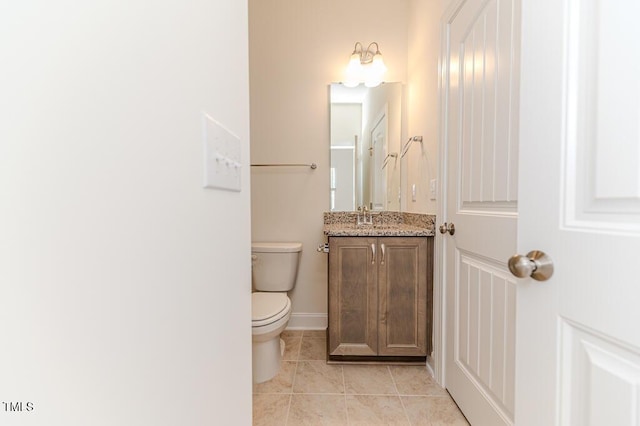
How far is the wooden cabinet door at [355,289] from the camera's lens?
67.7 inches

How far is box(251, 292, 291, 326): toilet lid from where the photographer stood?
5.02 feet

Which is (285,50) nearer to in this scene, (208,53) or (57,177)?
(208,53)

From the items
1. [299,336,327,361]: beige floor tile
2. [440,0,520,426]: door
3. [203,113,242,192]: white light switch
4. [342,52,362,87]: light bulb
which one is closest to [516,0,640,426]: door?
[440,0,520,426]: door

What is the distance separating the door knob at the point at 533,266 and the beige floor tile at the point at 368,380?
1.23 meters

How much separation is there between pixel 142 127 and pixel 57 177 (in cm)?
14

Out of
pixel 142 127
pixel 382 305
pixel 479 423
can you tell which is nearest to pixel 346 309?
pixel 382 305

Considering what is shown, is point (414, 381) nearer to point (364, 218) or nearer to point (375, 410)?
point (375, 410)

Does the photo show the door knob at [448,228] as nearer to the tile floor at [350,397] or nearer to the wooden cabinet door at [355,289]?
the wooden cabinet door at [355,289]

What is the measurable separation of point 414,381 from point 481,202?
1.07 metres

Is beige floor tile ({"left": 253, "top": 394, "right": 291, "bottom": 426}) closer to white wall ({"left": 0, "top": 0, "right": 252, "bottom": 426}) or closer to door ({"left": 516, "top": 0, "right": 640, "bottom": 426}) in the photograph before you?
white wall ({"left": 0, "top": 0, "right": 252, "bottom": 426})

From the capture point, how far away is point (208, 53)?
23.6 inches

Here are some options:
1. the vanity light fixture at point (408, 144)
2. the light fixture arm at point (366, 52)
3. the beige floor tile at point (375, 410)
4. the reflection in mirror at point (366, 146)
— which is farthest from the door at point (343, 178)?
the beige floor tile at point (375, 410)

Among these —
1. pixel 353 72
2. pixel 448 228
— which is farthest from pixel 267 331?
pixel 353 72

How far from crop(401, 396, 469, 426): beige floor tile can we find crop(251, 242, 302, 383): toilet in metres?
0.74
